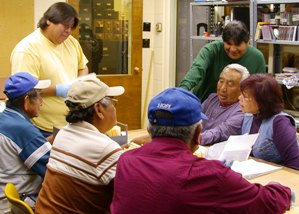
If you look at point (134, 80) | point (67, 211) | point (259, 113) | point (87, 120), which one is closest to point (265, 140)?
point (259, 113)

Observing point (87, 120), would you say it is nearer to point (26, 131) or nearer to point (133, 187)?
point (26, 131)

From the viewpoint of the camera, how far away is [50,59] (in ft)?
9.39

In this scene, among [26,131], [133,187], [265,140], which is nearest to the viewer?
[133,187]

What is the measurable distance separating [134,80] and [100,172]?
4043 millimetres

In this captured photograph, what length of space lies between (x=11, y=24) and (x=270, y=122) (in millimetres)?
3312

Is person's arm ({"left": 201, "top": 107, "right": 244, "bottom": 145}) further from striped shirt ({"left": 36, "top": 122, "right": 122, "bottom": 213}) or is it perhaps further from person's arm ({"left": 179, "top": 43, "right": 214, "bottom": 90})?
striped shirt ({"left": 36, "top": 122, "right": 122, "bottom": 213})

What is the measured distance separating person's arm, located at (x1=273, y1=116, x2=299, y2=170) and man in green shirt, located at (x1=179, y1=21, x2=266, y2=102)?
92cm

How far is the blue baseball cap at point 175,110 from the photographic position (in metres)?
1.41

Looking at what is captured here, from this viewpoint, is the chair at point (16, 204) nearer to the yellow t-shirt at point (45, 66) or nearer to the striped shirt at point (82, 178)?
the striped shirt at point (82, 178)

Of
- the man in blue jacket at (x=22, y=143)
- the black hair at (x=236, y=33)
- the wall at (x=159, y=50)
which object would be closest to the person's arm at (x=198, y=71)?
the black hair at (x=236, y=33)

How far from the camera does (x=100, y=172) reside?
1.71m

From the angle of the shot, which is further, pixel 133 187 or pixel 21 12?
pixel 21 12

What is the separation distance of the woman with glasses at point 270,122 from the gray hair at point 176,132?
118 cm

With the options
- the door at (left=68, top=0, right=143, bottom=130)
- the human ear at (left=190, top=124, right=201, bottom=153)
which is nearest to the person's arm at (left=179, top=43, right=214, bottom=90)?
the human ear at (left=190, top=124, right=201, bottom=153)
